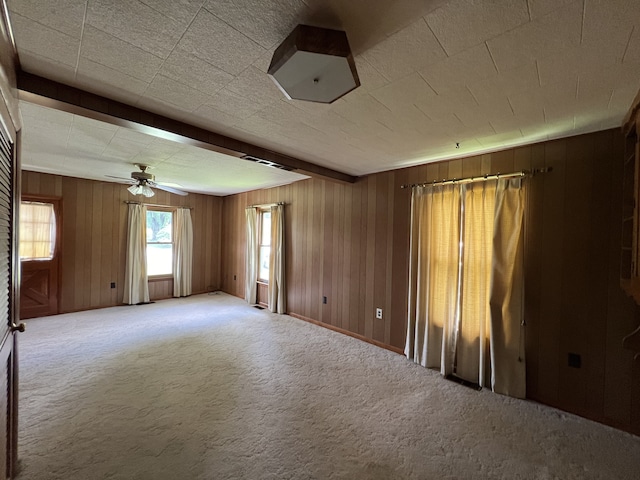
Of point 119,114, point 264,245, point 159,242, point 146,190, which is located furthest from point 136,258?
point 119,114

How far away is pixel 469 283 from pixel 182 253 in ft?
18.3

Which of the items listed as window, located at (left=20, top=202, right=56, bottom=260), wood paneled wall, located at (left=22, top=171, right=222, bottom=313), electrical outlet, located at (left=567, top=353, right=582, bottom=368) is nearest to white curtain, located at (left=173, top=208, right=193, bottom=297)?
wood paneled wall, located at (left=22, top=171, right=222, bottom=313)

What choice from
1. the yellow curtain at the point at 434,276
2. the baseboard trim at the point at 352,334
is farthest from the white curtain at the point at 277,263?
the yellow curtain at the point at 434,276

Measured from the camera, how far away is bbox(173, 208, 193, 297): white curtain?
5906mm

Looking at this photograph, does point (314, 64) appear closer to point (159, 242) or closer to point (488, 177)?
point (488, 177)

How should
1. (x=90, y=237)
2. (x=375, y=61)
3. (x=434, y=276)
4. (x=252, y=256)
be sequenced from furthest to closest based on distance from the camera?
(x=252, y=256) → (x=90, y=237) → (x=434, y=276) → (x=375, y=61)

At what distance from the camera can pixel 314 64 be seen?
46.9 inches

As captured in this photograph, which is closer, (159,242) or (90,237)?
(90,237)

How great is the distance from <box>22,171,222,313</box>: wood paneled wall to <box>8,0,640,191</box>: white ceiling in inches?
120

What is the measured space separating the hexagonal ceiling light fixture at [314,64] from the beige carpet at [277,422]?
85.7 inches

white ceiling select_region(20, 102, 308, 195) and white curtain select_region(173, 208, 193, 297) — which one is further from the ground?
white ceiling select_region(20, 102, 308, 195)

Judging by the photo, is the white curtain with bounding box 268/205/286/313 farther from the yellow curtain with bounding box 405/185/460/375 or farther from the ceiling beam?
the yellow curtain with bounding box 405/185/460/375

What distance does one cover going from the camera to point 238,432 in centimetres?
194

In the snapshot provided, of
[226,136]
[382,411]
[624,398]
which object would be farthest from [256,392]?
[624,398]
